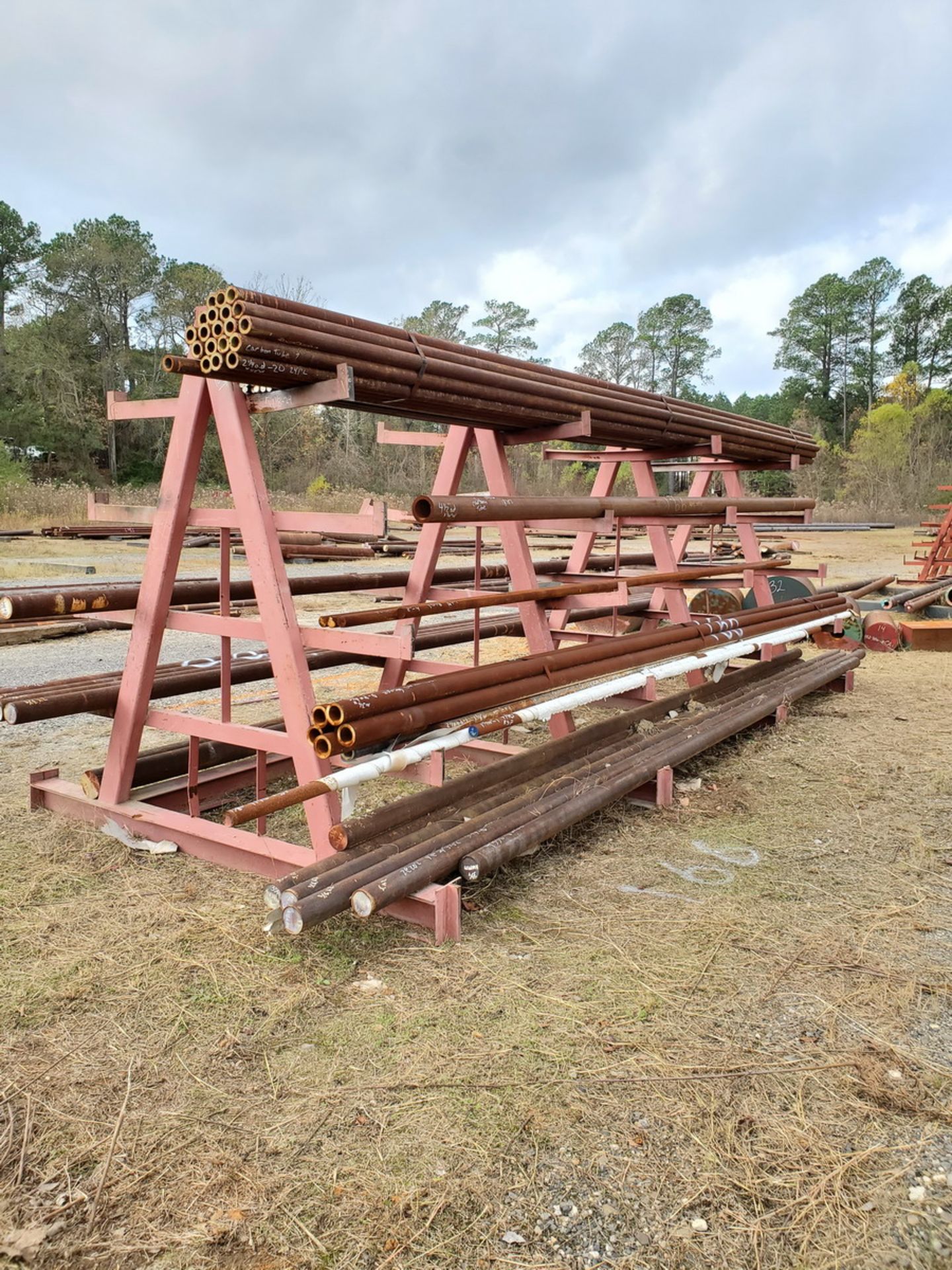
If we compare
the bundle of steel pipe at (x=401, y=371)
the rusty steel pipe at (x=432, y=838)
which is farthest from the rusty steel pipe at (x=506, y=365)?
the rusty steel pipe at (x=432, y=838)

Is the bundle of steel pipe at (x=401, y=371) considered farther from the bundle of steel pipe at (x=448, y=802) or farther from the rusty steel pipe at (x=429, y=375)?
the bundle of steel pipe at (x=448, y=802)

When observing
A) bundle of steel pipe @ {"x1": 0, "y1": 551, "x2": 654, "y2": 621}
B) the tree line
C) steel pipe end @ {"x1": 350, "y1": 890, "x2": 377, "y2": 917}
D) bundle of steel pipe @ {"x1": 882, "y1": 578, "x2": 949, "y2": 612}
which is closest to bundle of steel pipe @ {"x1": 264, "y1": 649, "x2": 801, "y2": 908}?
steel pipe end @ {"x1": 350, "y1": 890, "x2": 377, "y2": 917}

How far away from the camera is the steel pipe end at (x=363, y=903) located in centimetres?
290

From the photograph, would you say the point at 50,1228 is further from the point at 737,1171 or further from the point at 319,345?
the point at 319,345

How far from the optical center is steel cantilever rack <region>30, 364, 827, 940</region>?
3.55 m

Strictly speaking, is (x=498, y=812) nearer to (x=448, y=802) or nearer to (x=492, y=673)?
(x=448, y=802)

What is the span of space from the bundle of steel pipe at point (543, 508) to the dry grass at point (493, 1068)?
1656 millimetres

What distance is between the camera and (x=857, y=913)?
11.3ft

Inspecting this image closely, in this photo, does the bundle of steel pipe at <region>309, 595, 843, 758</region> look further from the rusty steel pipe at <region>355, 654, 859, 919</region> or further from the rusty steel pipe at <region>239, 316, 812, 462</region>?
the rusty steel pipe at <region>239, 316, 812, 462</region>

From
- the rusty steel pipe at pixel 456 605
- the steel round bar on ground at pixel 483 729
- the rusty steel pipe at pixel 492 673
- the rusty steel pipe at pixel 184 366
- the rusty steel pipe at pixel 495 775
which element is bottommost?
the rusty steel pipe at pixel 495 775

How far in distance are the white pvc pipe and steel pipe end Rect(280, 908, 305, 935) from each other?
463 mm

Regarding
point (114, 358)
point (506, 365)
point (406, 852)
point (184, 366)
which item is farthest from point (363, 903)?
point (114, 358)

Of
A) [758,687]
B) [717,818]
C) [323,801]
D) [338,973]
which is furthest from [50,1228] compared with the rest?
[758,687]

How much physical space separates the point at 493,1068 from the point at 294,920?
2.73 ft
